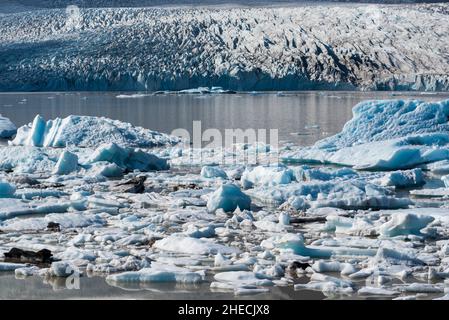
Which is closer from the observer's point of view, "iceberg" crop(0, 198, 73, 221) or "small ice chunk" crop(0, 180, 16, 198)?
"iceberg" crop(0, 198, 73, 221)

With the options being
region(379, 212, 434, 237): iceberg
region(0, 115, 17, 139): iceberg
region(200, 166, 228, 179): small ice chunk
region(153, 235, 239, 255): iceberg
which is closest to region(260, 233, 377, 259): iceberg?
region(153, 235, 239, 255): iceberg

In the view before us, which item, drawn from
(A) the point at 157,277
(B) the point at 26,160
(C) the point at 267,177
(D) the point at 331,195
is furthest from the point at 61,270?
(B) the point at 26,160

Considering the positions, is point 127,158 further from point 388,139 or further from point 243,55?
point 243,55

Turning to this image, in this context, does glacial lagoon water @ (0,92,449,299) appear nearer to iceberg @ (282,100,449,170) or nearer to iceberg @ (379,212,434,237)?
iceberg @ (282,100,449,170)

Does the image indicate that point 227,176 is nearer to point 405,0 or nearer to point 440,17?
point 440,17

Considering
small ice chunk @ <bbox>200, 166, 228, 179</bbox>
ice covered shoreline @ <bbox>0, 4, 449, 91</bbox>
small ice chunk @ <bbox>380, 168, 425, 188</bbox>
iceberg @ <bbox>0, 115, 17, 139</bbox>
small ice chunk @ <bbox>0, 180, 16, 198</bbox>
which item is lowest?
small ice chunk @ <bbox>0, 180, 16, 198</bbox>
